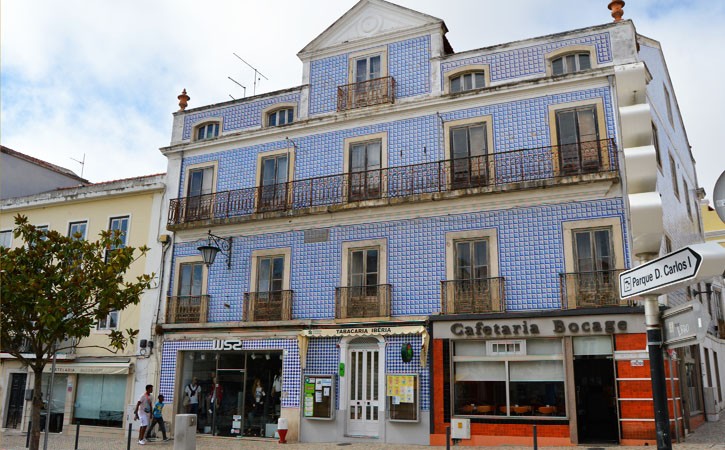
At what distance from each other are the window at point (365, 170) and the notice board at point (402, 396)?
4.84m

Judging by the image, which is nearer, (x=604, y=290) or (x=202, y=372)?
(x=604, y=290)

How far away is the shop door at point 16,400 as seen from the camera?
21.4 m

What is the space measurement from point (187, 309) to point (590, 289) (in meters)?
11.5

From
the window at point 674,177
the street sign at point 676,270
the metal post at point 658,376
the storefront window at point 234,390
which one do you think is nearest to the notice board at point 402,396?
the storefront window at point 234,390

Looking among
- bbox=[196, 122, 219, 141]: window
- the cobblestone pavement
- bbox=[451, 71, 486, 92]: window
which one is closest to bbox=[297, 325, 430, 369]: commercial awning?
the cobblestone pavement

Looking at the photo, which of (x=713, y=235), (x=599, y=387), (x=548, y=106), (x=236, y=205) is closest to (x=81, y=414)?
(x=236, y=205)

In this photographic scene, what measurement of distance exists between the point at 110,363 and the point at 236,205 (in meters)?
6.27

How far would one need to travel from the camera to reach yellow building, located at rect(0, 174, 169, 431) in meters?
19.4

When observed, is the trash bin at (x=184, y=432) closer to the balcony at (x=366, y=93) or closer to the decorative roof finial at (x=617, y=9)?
the balcony at (x=366, y=93)

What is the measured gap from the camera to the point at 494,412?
14.7 metres

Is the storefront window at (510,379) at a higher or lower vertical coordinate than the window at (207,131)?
lower

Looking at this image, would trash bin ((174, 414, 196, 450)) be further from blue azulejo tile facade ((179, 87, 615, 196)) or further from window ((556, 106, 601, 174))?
window ((556, 106, 601, 174))

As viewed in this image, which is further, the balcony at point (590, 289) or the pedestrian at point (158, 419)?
the pedestrian at point (158, 419)

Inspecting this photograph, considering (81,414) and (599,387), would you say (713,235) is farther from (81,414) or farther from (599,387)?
(81,414)
